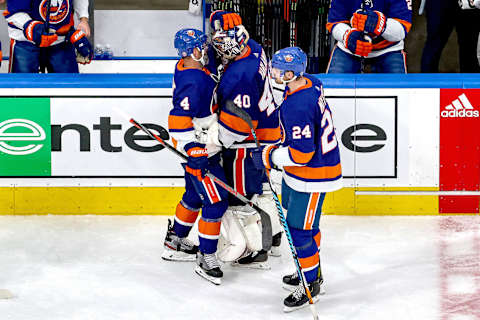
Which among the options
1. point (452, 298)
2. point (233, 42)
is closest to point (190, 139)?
point (233, 42)

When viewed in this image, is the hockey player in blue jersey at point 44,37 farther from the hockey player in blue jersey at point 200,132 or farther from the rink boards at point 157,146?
the hockey player in blue jersey at point 200,132

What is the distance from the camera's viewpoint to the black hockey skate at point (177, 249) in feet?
12.9

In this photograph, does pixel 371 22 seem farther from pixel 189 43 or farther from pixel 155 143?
pixel 189 43

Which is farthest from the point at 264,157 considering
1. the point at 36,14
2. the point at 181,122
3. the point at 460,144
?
the point at 36,14

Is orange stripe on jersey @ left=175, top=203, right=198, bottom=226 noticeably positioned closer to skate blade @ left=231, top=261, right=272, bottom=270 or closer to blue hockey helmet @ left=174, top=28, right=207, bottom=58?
skate blade @ left=231, top=261, right=272, bottom=270

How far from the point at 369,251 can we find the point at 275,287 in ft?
2.33

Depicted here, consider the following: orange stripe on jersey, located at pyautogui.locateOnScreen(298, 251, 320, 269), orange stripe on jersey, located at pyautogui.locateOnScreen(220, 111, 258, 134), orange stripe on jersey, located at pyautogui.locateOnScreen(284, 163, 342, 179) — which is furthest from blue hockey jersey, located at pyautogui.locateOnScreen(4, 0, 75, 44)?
orange stripe on jersey, located at pyautogui.locateOnScreen(298, 251, 320, 269)

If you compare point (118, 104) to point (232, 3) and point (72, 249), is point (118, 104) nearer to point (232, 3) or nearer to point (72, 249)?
point (72, 249)

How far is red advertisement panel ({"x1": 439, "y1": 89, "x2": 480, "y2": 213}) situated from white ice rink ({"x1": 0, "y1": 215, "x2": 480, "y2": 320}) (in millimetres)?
171

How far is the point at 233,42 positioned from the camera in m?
3.52

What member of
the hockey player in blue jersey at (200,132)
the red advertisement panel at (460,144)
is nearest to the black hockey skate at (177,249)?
the hockey player in blue jersey at (200,132)

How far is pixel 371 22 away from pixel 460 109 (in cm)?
75

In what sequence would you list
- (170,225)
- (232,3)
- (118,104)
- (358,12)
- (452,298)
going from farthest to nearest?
(232,3)
(358,12)
(118,104)
(170,225)
(452,298)

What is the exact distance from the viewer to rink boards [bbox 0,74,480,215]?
460 centimetres
